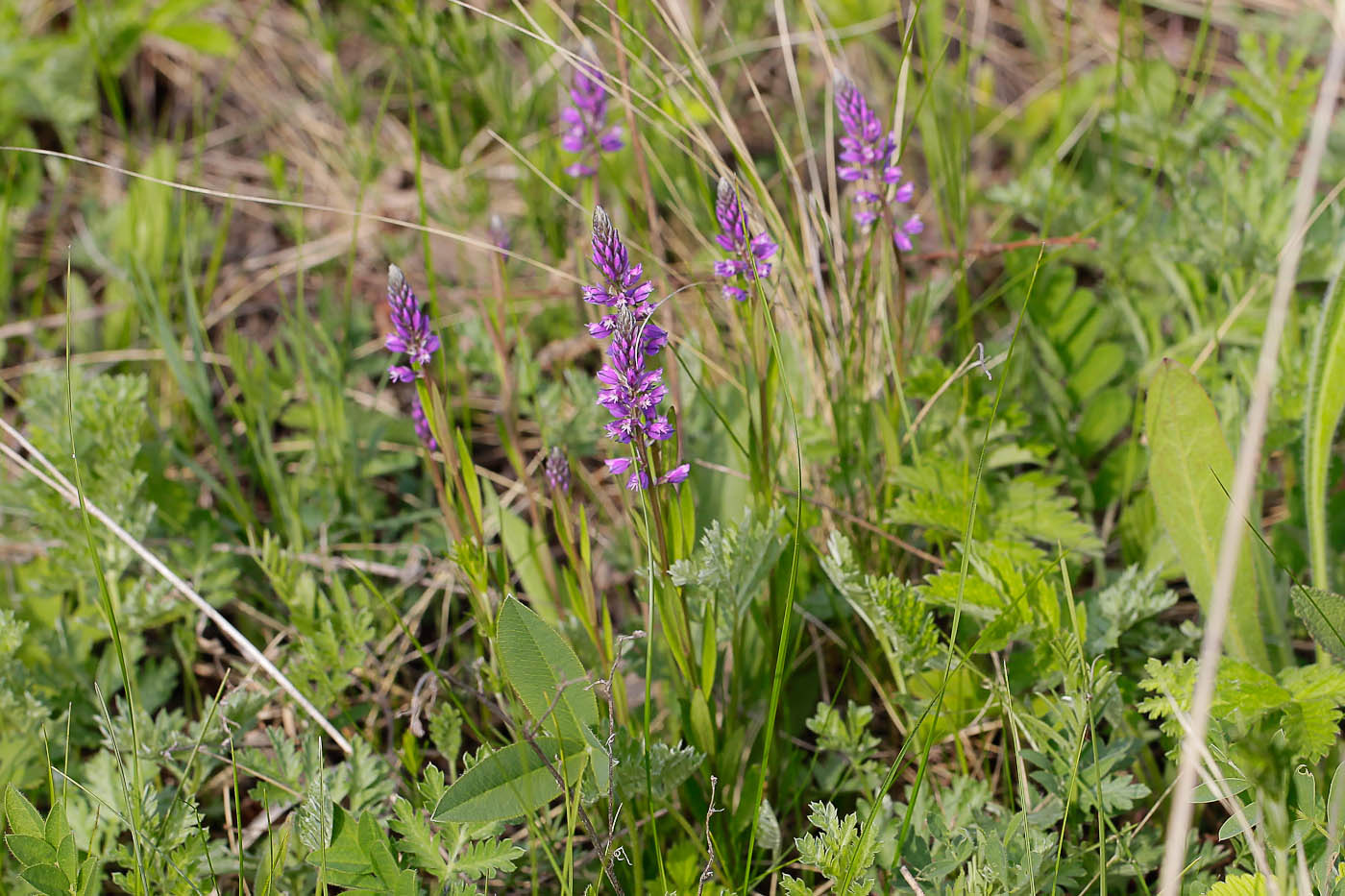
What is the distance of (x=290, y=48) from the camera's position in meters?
4.21

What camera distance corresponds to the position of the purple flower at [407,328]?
1.67 m

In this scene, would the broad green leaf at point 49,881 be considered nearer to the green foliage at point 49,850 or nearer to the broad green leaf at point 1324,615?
the green foliage at point 49,850

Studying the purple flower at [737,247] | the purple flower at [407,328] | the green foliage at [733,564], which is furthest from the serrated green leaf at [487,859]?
the purple flower at [737,247]

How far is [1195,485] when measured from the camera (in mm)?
1915

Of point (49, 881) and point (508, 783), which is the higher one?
point (508, 783)

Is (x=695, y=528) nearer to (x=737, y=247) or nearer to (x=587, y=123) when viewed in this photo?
(x=737, y=247)

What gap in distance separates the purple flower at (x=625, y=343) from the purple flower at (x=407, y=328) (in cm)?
33

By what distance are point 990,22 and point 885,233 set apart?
2.71 metres

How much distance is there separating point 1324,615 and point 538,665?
4.21 ft

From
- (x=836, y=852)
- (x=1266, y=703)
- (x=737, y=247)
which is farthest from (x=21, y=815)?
(x=1266, y=703)

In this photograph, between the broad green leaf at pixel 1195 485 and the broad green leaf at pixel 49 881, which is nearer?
the broad green leaf at pixel 49 881

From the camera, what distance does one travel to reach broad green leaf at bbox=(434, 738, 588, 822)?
1571mm

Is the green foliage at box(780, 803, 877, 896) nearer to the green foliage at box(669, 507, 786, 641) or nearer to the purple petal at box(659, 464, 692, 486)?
the green foliage at box(669, 507, 786, 641)

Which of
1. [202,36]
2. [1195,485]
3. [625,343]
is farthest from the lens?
[202,36]
